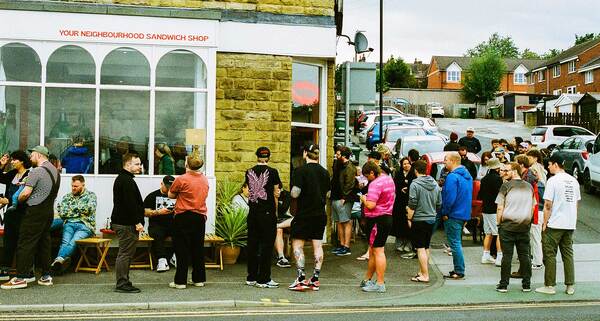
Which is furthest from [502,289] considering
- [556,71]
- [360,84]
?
[556,71]

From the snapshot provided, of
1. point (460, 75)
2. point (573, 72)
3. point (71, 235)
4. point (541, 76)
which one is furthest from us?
point (460, 75)

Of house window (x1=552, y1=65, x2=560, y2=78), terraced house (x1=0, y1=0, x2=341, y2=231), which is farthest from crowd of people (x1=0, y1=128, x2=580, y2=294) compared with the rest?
house window (x1=552, y1=65, x2=560, y2=78)

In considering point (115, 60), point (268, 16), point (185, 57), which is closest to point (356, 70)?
point (268, 16)

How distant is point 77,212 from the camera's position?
12.0 meters

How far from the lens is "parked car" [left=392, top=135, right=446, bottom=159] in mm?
24562

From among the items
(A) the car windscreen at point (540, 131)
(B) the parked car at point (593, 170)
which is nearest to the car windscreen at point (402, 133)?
(A) the car windscreen at point (540, 131)

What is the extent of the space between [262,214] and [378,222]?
162 cm

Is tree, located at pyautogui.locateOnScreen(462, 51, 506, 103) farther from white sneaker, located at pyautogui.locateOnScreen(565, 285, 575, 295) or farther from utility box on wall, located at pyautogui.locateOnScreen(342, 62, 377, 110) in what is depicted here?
white sneaker, located at pyautogui.locateOnScreen(565, 285, 575, 295)

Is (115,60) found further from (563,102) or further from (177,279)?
(563,102)

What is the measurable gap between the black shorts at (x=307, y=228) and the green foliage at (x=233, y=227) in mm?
2234

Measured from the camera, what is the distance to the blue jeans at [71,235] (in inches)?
459

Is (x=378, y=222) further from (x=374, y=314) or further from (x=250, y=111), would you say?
(x=250, y=111)

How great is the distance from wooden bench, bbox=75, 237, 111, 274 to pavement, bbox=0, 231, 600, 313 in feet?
0.63

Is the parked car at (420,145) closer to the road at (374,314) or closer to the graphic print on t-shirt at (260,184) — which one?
the graphic print on t-shirt at (260,184)
